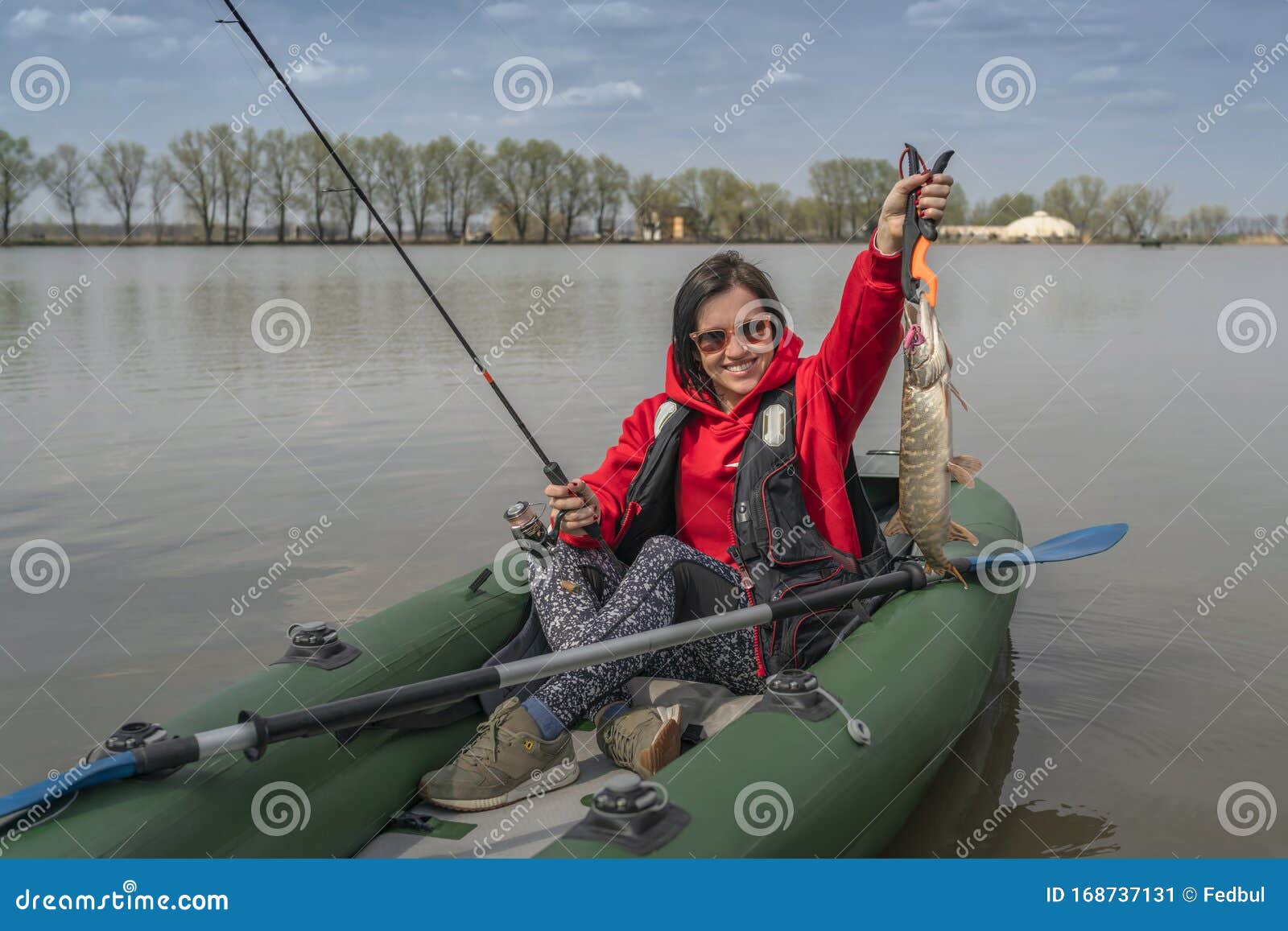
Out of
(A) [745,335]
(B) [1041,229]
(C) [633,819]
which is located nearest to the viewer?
(C) [633,819]

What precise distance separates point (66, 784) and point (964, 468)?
2220 mm

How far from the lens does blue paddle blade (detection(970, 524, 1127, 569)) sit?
12.0 feet

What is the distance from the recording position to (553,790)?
3025 mm

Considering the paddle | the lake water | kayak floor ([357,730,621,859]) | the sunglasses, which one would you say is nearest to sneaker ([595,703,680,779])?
kayak floor ([357,730,621,859])

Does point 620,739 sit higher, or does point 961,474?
point 961,474

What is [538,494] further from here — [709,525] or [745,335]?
[745,335]

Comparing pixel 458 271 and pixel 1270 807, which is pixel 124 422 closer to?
pixel 1270 807

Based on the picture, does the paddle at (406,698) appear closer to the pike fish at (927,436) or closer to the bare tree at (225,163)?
the pike fish at (927,436)

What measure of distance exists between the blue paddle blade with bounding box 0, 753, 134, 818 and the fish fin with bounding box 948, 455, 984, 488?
2.02 m

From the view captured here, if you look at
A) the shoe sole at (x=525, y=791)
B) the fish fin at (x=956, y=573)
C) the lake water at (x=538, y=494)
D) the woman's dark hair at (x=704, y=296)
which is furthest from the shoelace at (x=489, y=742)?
the fish fin at (x=956, y=573)

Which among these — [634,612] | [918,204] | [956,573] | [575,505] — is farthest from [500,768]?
[918,204]

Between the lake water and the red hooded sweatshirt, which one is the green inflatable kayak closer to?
the red hooded sweatshirt

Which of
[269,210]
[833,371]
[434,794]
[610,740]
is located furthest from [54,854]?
[269,210]

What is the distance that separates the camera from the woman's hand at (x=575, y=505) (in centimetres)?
314
